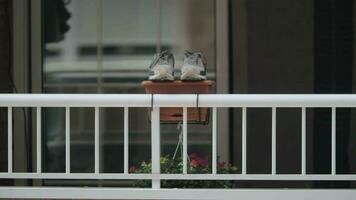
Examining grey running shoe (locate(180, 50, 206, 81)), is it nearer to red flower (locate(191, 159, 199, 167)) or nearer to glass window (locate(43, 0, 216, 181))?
Answer: red flower (locate(191, 159, 199, 167))

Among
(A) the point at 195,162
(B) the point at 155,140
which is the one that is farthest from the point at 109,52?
(B) the point at 155,140

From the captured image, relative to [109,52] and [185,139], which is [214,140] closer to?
[185,139]

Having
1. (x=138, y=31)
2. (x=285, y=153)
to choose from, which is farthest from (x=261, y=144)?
(x=138, y=31)

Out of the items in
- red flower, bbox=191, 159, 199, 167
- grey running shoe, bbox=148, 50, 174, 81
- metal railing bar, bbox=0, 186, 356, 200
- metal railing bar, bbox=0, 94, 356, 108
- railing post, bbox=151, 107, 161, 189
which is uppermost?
grey running shoe, bbox=148, 50, 174, 81

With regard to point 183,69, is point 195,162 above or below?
below

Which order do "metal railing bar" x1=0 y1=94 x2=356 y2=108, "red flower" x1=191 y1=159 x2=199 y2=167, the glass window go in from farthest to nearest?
1. the glass window
2. "red flower" x1=191 y1=159 x2=199 y2=167
3. "metal railing bar" x1=0 y1=94 x2=356 y2=108

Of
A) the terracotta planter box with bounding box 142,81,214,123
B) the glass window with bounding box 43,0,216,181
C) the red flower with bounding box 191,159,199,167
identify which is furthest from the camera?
the glass window with bounding box 43,0,216,181

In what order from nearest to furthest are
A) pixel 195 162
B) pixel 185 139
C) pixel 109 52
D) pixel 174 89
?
pixel 185 139, pixel 174 89, pixel 195 162, pixel 109 52

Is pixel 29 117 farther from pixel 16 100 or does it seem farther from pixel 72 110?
pixel 16 100

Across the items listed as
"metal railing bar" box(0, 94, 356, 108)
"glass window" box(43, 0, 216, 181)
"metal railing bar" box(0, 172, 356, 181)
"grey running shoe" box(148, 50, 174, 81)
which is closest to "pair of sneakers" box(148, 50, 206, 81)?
"grey running shoe" box(148, 50, 174, 81)

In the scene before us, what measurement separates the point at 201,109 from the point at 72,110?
2.01 m

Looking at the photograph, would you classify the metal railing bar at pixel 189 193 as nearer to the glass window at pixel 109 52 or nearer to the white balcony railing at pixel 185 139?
the white balcony railing at pixel 185 139

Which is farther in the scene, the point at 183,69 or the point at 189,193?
the point at 183,69

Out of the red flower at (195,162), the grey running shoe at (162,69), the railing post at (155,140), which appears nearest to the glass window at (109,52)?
the red flower at (195,162)
